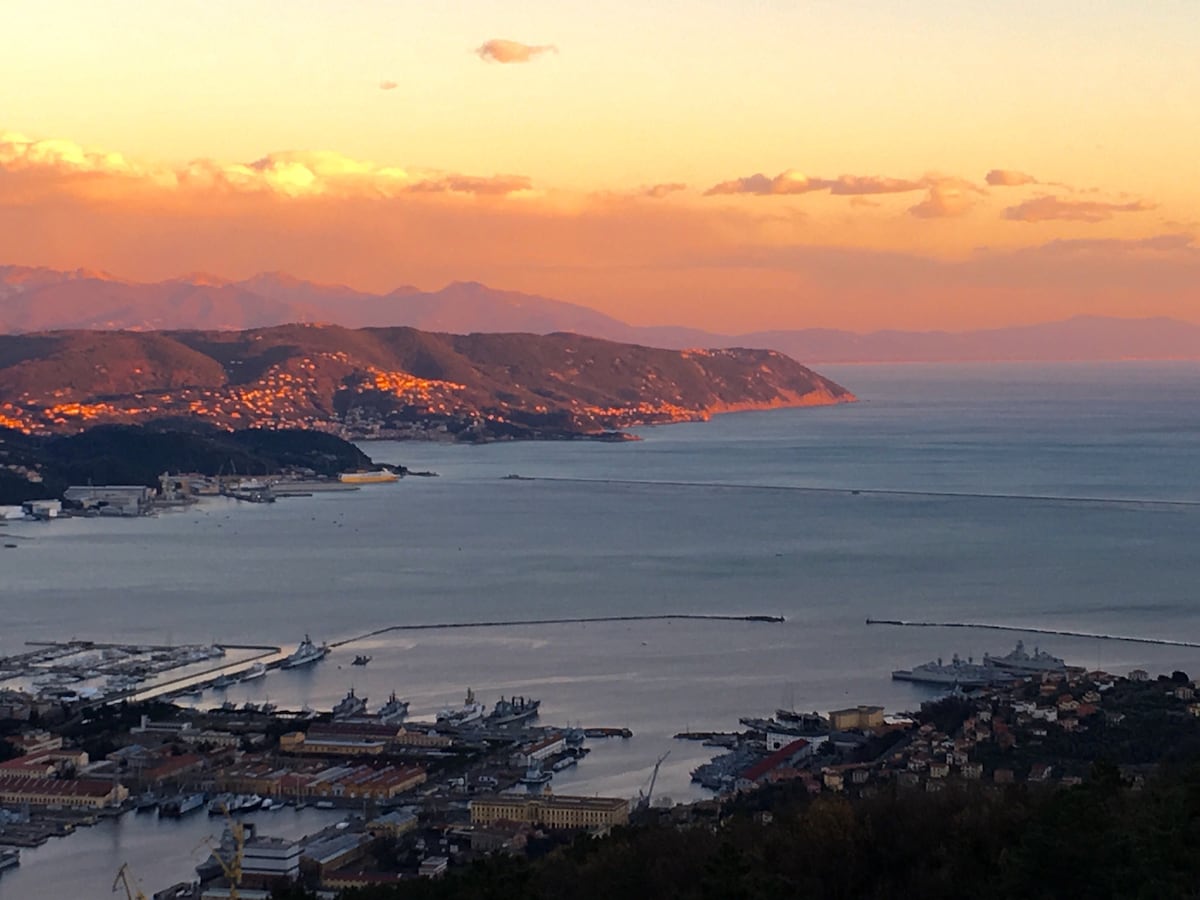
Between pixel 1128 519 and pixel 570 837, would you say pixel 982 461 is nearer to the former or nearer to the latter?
pixel 1128 519

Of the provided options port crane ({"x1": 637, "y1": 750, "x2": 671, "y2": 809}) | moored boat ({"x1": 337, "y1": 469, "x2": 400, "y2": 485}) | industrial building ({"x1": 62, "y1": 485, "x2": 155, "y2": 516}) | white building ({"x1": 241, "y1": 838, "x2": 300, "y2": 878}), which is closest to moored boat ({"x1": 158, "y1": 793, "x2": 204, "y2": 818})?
white building ({"x1": 241, "y1": 838, "x2": 300, "y2": 878})

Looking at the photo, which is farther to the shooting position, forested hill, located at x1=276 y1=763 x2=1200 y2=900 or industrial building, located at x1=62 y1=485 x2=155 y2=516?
industrial building, located at x1=62 y1=485 x2=155 y2=516

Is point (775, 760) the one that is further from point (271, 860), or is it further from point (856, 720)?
point (271, 860)

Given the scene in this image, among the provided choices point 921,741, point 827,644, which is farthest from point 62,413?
point 921,741

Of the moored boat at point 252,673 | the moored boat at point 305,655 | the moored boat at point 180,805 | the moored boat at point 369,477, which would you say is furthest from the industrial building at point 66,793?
the moored boat at point 369,477

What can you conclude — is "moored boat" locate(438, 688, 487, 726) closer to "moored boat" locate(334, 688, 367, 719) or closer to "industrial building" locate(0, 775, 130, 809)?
"moored boat" locate(334, 688, 367, 719)

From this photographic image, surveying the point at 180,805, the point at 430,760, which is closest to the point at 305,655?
the point at 430,760

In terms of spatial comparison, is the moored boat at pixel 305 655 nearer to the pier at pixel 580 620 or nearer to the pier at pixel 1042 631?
the pier at pixel 580 620
